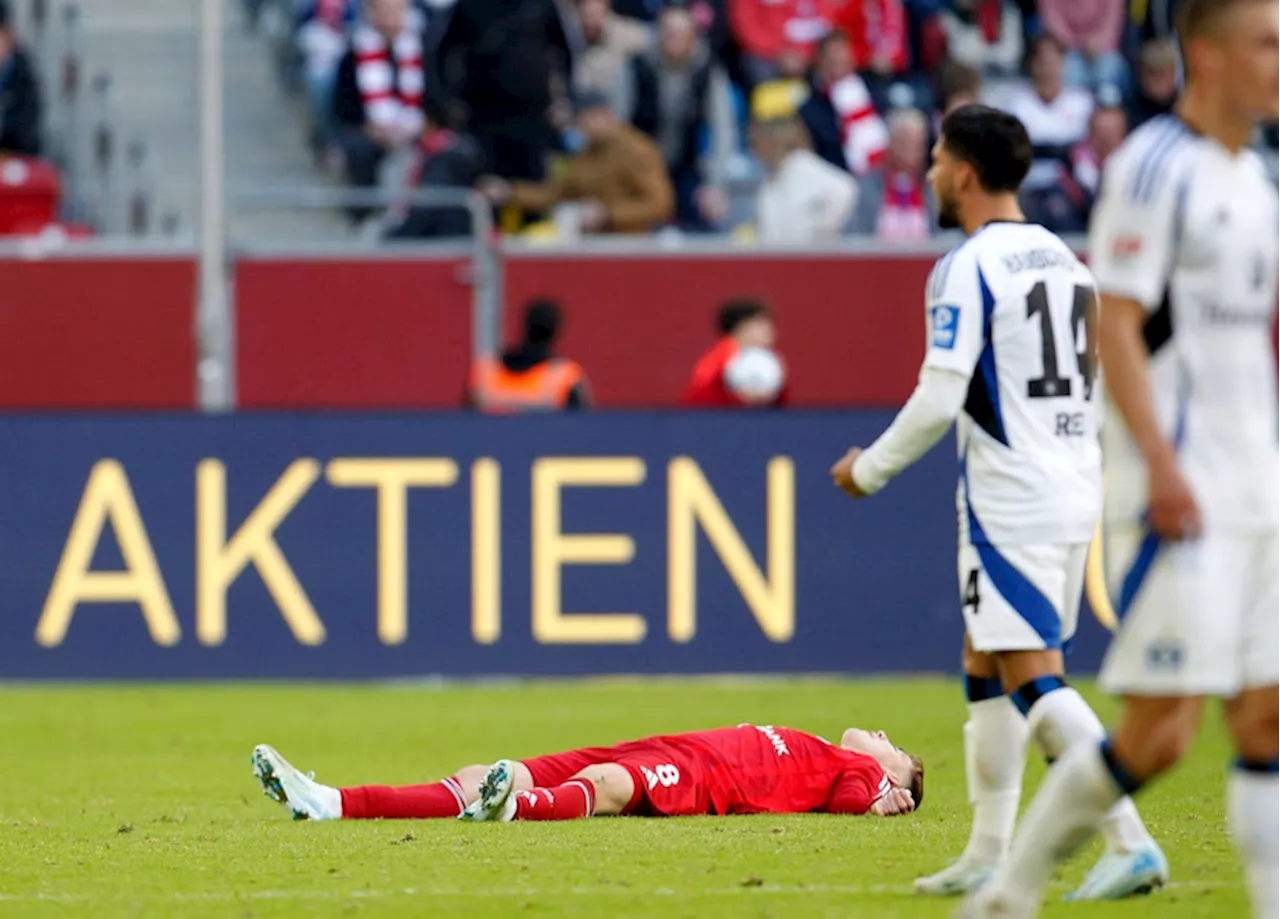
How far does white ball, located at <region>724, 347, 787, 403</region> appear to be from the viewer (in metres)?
15.6

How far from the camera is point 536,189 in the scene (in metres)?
18.1

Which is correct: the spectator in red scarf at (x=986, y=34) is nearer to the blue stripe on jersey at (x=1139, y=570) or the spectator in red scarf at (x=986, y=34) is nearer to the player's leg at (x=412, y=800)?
the player's leg at (x=412, y=800)

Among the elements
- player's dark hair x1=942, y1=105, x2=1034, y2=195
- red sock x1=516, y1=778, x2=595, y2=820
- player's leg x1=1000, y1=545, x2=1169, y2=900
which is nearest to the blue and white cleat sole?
red sock x1=516, y1=778, x2=595, y2=820

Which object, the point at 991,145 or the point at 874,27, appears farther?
the point at 874,27

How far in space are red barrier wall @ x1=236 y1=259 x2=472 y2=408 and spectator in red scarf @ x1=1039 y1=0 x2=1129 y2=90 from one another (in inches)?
193

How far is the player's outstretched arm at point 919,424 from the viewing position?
22.0 feet

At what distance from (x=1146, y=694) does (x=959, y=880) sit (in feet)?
4.80

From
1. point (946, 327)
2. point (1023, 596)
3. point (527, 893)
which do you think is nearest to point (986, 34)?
point (946, 327)

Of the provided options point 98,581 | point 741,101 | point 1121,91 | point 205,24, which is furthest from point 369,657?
point 1121,91

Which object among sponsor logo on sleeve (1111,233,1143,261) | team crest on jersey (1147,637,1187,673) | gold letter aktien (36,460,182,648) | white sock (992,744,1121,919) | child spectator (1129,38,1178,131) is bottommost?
gold letter aktien (36,460,182,648)

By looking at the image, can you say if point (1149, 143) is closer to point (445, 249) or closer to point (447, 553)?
point (447, 553)

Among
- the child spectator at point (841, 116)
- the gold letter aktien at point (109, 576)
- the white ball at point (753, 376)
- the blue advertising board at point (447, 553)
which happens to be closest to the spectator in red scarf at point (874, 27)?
the child spectator at point (841, 116)

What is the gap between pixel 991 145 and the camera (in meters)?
6.94

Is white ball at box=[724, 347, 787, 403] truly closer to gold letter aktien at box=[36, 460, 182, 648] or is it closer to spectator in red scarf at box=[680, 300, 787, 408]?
spectator in red scarf at box=[680, 300, 787, 408]
